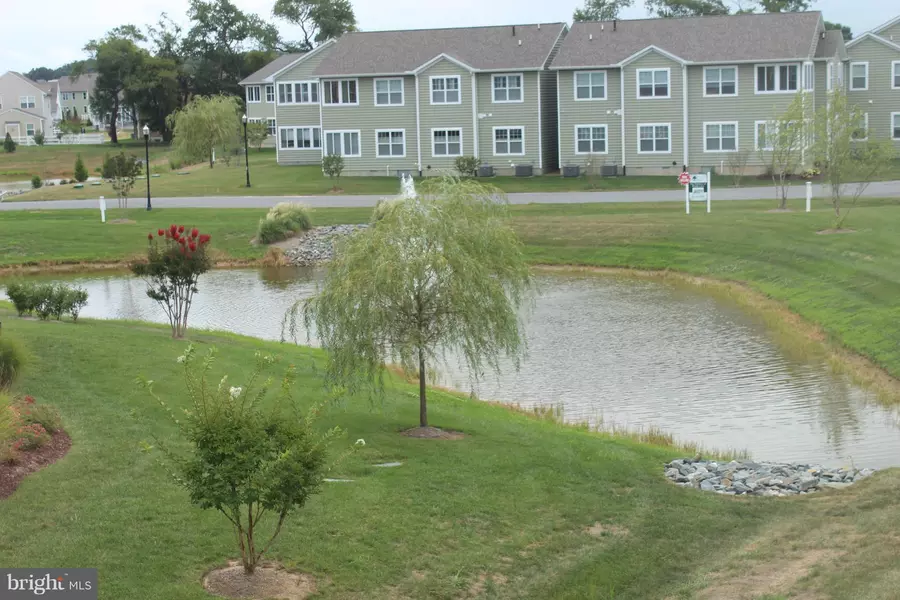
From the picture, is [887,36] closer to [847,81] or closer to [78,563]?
[847,81]

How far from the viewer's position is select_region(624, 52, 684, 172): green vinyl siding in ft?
192

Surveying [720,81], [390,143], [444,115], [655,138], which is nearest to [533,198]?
[655,138]

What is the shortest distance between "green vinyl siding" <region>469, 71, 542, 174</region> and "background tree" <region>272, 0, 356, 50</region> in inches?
2178

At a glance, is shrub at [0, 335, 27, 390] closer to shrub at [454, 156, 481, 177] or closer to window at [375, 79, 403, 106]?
shrub at [454, 156, 481, 177]

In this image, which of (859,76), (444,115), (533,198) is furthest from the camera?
(859,76)

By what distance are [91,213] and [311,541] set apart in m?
43.2

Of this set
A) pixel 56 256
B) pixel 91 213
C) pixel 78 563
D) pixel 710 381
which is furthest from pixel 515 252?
pixel 91 213

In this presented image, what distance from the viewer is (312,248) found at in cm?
4553

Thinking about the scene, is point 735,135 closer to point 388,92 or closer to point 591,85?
point 591,85

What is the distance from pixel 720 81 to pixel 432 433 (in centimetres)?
4395

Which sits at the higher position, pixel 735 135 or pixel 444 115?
pixel 444 115

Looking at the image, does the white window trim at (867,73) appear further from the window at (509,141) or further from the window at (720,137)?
the window at (509,141)

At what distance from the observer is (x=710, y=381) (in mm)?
24500

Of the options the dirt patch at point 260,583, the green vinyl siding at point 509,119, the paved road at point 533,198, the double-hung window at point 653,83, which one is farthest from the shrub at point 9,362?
the double-hung window at point 653,83
